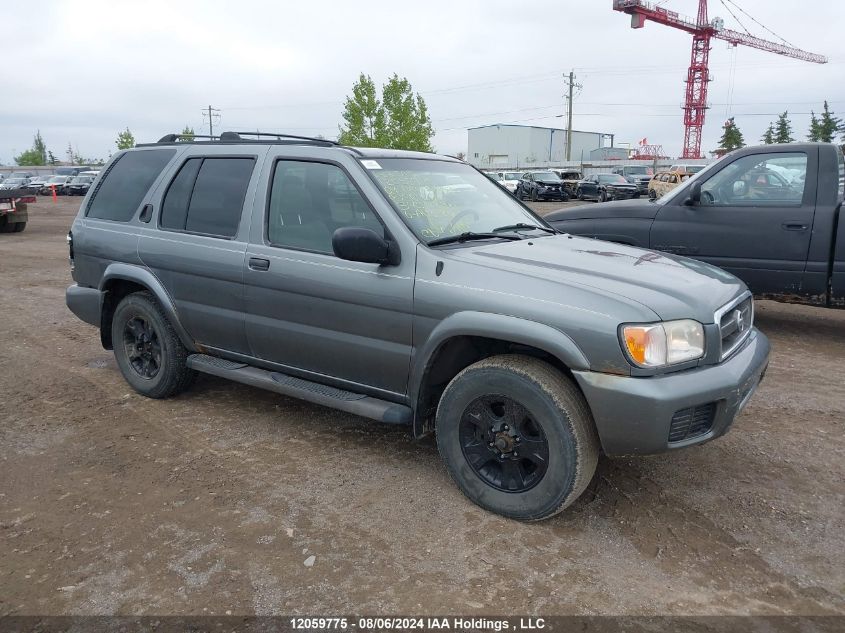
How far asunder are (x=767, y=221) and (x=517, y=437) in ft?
14.6

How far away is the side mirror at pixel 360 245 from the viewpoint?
345 centimetres

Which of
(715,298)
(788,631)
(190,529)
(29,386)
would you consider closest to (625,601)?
(788,631)

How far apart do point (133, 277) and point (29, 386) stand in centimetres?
145

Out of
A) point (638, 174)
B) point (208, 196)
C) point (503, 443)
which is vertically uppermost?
point (638, 174)

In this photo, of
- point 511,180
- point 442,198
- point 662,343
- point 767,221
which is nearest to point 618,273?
point 662,343

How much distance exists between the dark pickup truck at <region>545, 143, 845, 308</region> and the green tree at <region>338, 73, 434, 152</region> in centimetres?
3716

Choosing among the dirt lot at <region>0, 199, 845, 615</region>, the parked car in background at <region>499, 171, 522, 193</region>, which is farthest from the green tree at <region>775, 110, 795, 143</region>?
the dirt lot at <region>0, 199, 845, 615</region>

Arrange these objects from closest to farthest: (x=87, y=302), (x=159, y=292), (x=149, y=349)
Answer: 1. (x=159, y=292)
2. (x=149, y=349)
3. (x=87, y=302)

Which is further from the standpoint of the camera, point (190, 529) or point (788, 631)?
point (190, 529)

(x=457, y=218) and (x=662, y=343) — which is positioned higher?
(x=457, y=218)

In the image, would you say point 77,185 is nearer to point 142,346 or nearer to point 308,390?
point 142,346

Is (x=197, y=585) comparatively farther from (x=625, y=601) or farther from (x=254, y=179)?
(x=254, y=179)

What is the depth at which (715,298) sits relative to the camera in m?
3.38

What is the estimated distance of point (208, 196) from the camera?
4.55 metres
